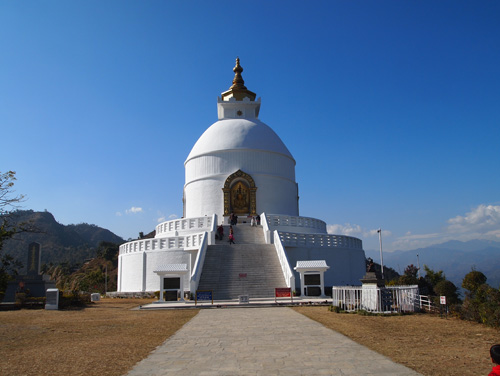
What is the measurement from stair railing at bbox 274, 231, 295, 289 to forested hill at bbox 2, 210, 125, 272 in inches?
2225

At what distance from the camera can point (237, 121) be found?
35.3 metres

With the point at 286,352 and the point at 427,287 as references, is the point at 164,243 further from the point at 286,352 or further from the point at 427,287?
the point at 286,352

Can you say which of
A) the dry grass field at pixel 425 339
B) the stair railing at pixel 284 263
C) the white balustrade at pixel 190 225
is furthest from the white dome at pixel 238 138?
the dry grass field at pixel 425 339

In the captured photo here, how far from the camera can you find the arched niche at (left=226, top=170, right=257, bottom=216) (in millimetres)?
31391

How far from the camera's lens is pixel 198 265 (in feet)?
67.8

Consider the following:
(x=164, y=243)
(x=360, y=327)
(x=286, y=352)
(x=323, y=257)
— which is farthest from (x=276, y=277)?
(x=286, y=352)

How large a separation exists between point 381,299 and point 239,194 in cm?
1865

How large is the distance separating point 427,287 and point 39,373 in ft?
69.0

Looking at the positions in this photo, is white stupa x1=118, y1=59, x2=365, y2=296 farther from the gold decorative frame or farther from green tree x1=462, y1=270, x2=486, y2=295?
green tree x1=462, y1=270, x2=486, y2=295

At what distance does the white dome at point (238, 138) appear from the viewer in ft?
109

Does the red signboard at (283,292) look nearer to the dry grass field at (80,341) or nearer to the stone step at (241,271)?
the stone step at (241,271)

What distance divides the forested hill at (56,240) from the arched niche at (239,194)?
48.9 meters

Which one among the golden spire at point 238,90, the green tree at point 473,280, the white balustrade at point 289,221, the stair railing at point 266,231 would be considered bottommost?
the green tree at point 473,280

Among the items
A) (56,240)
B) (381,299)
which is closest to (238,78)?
(381,299)
